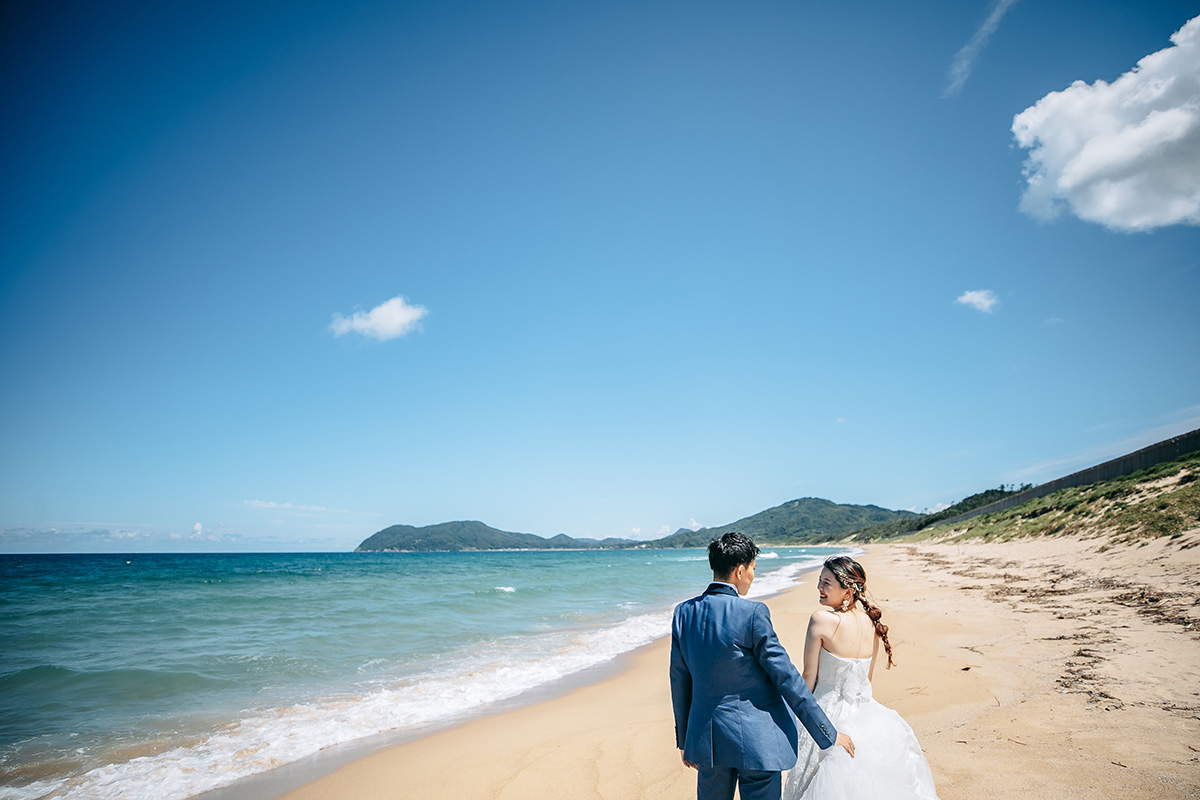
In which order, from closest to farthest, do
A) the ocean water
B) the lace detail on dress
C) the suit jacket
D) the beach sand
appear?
the suit jacket → the lace detail on dress → the beach sand → the ocean water

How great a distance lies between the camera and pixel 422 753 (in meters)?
6.01

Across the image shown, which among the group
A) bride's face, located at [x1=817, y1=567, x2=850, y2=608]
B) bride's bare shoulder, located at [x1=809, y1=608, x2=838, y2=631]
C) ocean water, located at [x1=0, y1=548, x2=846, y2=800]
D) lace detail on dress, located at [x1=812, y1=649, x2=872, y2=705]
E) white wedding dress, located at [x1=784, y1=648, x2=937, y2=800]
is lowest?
ocean water, located at [x1=0, y1=548, x2=846, y2=800]

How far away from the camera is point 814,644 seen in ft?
10.9

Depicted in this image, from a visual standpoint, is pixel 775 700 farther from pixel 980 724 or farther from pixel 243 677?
pixel 243 677

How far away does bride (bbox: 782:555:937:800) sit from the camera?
120 inches

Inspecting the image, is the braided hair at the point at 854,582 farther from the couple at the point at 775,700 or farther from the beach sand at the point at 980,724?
the beach sand at the point at 980,724

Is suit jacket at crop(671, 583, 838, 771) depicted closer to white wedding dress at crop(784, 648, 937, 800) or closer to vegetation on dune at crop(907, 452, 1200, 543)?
white wedding dress at crop(784, 648, 937, 800)

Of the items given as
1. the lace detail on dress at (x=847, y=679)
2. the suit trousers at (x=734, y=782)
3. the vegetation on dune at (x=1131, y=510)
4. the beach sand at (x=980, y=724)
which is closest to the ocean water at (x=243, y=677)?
the beach sand at (x=980, y=724)

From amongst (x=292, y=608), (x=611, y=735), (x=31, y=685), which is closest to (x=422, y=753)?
(x=611, y=735)

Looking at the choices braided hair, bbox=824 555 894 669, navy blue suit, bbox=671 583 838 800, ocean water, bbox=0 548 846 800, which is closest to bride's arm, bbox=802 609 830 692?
braided hair, bbox=824 555 894 669

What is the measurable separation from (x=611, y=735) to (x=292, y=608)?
17.3 m

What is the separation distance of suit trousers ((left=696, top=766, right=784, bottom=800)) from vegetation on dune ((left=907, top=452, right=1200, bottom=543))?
56.0ft

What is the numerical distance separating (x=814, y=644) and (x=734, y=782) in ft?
3.17

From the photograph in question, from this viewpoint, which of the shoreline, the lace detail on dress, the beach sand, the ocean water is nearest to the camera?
the lace detail on dress
